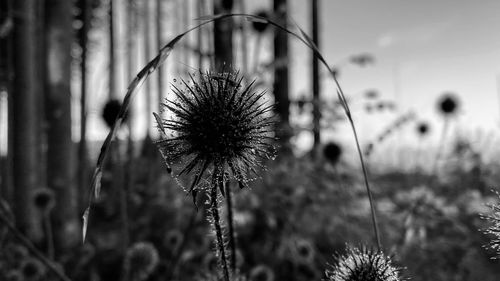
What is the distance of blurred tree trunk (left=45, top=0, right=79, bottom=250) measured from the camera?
473 cm

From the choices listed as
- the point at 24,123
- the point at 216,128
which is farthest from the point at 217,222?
the point at 24,123

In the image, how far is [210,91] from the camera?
37.2 inches

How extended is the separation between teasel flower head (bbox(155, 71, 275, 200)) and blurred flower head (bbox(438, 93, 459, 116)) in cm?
521

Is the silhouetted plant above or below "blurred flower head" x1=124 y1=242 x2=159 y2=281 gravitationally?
above

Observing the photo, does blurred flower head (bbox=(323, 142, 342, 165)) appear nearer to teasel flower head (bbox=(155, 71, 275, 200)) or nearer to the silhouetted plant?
the silhouetted plant

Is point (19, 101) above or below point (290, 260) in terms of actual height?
above

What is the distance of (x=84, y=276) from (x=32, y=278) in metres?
1.46

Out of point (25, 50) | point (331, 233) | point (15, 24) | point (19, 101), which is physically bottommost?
point (331, 233)

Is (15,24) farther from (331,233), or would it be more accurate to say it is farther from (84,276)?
(331,233)

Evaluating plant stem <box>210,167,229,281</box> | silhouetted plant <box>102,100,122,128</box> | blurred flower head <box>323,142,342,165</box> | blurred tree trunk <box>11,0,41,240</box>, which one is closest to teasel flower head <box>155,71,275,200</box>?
plant stem <box>210,167,229,281</box>

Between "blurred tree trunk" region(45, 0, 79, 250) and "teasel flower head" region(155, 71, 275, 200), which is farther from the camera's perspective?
"blurred tree trunk" region(45, 0, 79, 250)

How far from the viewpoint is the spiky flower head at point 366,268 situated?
30.3 inches

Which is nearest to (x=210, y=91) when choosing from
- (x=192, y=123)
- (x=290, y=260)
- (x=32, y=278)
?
(x=192, y=123)

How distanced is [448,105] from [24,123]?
5.63 m
